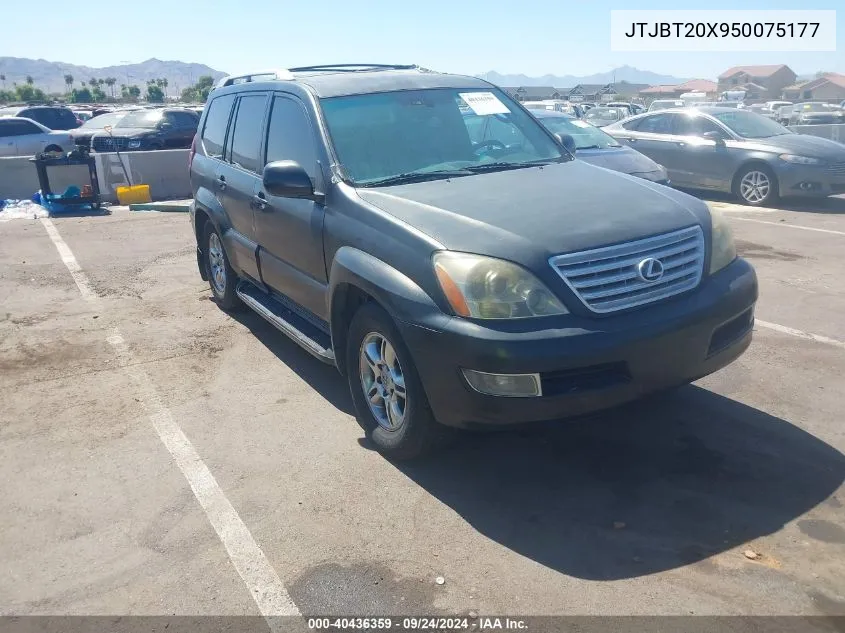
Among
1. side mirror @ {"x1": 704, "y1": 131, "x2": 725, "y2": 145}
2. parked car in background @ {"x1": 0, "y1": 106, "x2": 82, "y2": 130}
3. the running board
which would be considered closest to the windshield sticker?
the running board

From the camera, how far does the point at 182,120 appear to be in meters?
18.8

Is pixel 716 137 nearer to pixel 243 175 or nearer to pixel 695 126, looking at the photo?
pixel 695 126

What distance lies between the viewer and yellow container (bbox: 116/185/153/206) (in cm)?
1398

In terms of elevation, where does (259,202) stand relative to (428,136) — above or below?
below

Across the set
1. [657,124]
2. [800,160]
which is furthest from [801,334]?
[657,124]

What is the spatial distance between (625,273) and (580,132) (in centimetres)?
841

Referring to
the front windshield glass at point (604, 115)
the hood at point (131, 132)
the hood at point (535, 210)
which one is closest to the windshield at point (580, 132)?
the hood at point (535, 210)

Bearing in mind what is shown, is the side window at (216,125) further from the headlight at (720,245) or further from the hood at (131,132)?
the hood at (131,132)

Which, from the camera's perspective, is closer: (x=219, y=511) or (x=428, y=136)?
(x=219, y=511)

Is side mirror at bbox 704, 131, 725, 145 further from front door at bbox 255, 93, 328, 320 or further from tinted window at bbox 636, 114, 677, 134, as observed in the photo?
front door at bbox 255, 93, 328, 320

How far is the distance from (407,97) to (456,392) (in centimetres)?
233

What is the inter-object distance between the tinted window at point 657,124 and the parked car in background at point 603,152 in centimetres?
254

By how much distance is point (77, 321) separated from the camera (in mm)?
6824

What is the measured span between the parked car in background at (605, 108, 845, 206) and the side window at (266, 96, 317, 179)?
30.5 feet
